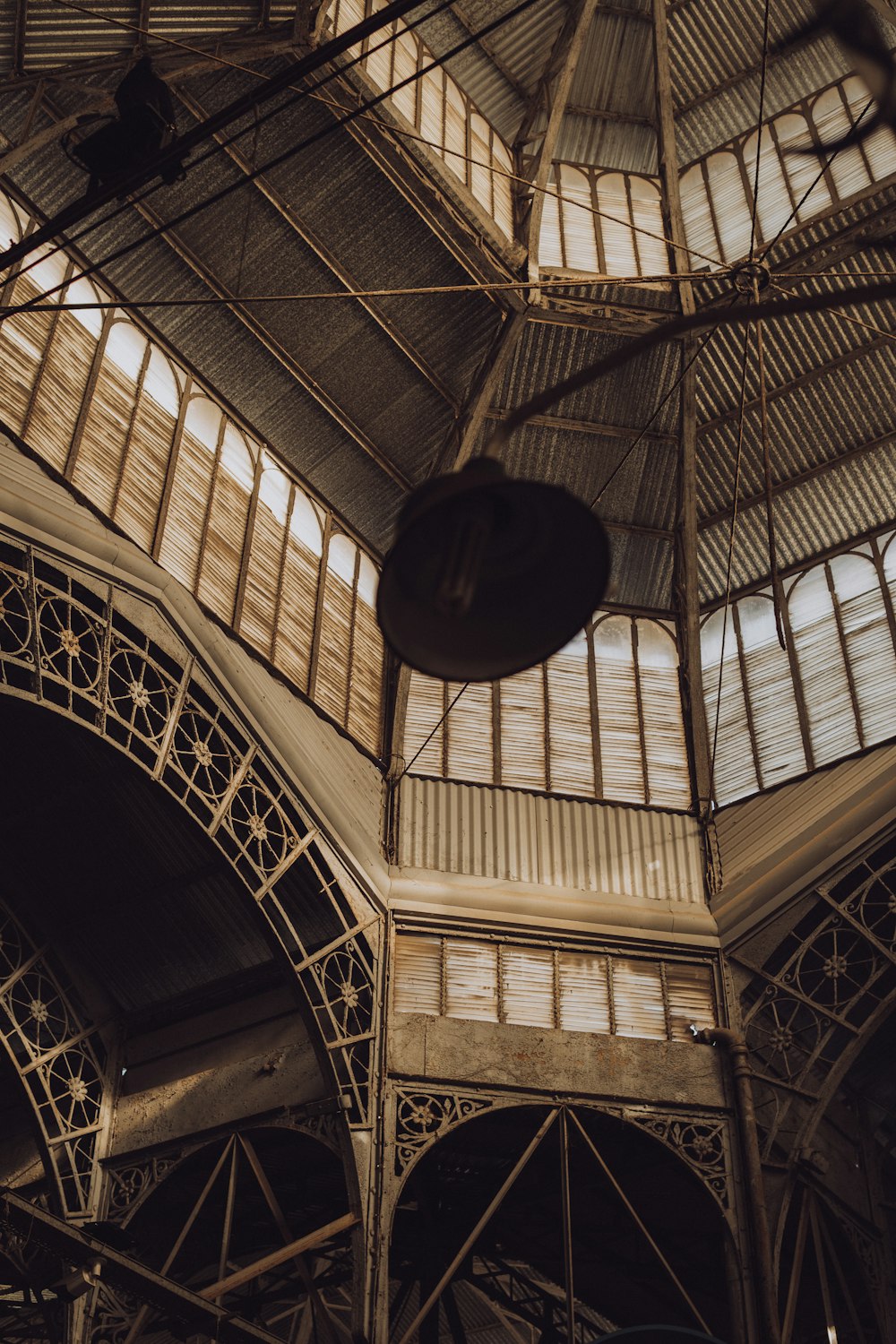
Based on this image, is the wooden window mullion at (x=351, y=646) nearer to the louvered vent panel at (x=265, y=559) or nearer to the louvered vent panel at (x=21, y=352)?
the louvered vent panel at (x=265, y=559)

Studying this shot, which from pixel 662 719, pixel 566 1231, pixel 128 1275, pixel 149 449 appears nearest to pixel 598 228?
pixel 662 719

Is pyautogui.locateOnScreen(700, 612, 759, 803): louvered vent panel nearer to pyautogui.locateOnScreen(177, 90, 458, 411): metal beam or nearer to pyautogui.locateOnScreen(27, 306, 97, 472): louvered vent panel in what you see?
pyautogui.locateOnScreen(177, 90, 458, 411): metal beam

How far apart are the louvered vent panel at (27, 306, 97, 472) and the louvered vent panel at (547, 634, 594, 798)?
287 inches

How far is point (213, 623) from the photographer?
17.1 m

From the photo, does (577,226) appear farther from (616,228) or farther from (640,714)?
(640,714)

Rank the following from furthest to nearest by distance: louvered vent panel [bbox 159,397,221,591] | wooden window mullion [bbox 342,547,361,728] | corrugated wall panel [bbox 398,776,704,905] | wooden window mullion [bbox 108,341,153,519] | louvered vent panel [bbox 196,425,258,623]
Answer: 1. wooden window mullion [bbox 342,547,361,728]
2. corrugated wall panel [bbox 398,776,704,905]
3. louvered vent panel [bbox 196,425,258,623]
4. louvered vent panel [bbox 159,397,221,591]
5. wooden window mullion [bbox 108,341,153,519]

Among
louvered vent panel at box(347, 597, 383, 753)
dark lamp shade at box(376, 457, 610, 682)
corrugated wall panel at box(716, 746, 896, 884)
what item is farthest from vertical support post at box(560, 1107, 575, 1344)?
dark lamp shade at box(376, 457, 610, 682)

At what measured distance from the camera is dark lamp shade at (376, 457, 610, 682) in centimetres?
506

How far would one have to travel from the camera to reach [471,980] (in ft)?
57.1

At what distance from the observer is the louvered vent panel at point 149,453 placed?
54.1 ft

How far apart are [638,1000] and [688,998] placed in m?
0.68

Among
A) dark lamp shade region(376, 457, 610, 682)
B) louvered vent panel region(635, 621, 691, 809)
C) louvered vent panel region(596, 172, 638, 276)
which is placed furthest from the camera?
louvered vent panel region(596, 172, 638, 276)

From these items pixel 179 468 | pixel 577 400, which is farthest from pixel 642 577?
pixel 179 468

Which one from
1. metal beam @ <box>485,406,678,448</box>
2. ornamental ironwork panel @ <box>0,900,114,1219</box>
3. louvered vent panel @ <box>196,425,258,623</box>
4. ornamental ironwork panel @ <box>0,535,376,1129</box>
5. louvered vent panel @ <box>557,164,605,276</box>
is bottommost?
ornamental ironwork panel @ <box>0,900,114,1219</box>
